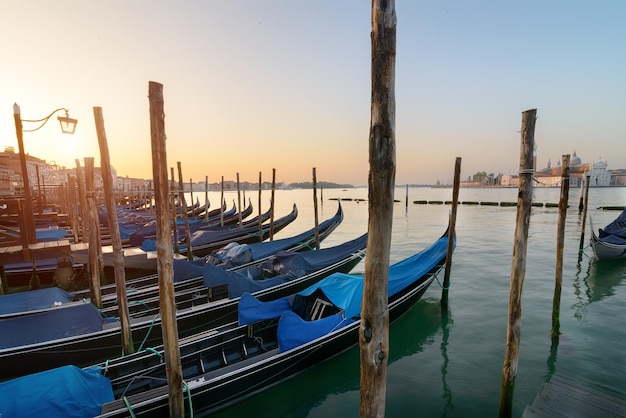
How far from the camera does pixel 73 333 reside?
4.68 m

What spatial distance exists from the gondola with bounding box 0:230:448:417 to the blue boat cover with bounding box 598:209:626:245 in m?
9.85

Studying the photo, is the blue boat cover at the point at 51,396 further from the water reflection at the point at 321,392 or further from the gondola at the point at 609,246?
Result: the gondola at the point at 609,246

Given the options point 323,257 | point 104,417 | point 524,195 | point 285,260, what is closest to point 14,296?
point 104,417

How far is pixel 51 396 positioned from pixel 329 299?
137 inches

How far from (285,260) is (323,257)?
113cm

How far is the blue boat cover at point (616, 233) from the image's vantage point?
10.7 meters

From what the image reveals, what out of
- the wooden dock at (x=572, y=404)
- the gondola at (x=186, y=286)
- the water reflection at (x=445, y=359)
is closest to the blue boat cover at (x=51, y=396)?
the gondola at (x=186, y=286)

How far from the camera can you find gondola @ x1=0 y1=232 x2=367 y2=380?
431 centimetres

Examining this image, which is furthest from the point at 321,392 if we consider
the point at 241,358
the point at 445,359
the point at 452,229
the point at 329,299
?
the point at 452,229

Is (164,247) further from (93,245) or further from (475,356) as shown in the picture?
(475,356)

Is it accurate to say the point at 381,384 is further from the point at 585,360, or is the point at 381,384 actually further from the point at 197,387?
the point at 585,360

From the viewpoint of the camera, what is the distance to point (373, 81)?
1863mm

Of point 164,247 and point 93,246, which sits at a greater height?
point 164,247

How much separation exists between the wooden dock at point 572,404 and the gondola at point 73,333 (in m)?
4.77
